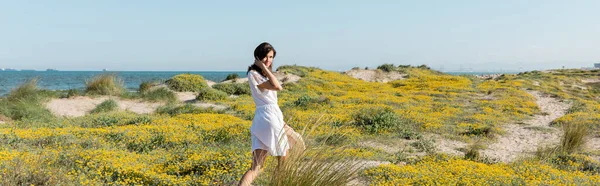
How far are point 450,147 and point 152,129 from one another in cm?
721

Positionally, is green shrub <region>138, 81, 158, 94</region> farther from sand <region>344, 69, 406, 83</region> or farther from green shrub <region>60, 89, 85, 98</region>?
sand <region>344, 69, 406, 83</region>

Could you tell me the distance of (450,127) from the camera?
1327 centimetres

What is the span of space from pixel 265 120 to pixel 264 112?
0.10 m

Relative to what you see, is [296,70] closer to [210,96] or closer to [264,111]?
[210,96]

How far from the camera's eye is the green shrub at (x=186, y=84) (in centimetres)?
2259

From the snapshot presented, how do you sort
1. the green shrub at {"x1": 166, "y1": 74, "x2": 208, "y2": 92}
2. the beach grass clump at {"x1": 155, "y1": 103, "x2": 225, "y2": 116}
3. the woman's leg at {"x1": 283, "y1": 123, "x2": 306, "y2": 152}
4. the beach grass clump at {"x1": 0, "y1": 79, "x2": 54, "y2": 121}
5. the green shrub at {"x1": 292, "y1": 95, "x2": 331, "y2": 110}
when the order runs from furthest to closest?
the green shrub at {"x1": 166, "y1": 74, "x2": 208, "y2": 92}, the green shrub at {"x1": 292, "y1": 95, "x2": 331, "y2": 110}, the beach grass clump at {"x1": 155, "y1": 103, "x2": 225, "y2": 116}, the beach grass clump at {"x1": 0, "y1": 79, "x2": 54, "y2": 121}, the woman's leg at {"x1": 283, "y1": 123, "x2": 306, "y2": 152}

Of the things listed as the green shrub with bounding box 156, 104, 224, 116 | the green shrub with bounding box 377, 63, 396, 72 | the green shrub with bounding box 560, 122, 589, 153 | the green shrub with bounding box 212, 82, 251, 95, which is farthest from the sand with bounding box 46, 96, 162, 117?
the green shrub with bounding box 377, 63, 396, 72

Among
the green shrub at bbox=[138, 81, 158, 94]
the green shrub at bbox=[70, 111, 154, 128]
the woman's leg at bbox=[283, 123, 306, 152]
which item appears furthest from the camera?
the green shrub at bbox=[138, 81, 158, 94]

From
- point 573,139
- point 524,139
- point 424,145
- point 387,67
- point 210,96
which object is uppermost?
point 387,67

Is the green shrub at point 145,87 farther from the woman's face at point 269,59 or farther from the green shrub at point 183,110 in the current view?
the woman's face at point 269,59

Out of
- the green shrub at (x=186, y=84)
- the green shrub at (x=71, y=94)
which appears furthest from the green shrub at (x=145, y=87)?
the green shrub at (x=71, y=94)

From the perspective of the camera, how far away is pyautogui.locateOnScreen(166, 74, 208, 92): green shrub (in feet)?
74.1

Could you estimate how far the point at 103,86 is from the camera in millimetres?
19969

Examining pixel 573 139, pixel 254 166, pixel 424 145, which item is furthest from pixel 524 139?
pixel 254 166
